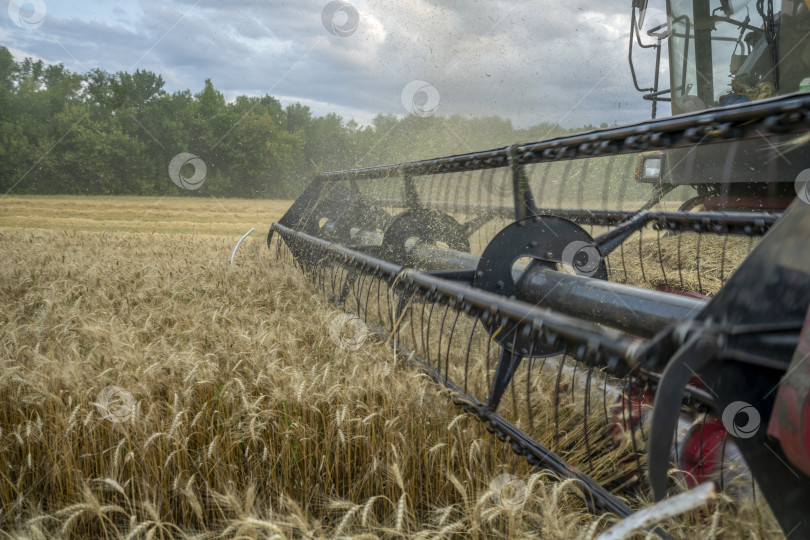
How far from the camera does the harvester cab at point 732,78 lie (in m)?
4.37

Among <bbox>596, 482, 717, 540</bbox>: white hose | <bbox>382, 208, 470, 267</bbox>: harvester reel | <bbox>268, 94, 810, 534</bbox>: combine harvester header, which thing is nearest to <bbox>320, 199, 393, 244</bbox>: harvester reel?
<bbox>268, 94, 810, 534</bbox>: combine harvester header

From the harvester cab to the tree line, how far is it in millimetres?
17534

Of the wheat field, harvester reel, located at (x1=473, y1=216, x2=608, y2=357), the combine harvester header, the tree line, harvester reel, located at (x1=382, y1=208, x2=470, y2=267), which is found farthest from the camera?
the tree line

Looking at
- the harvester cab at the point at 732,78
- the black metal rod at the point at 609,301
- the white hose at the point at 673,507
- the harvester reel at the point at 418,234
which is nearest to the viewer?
the white hose at the point at 673,507

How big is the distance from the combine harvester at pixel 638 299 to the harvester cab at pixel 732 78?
17 mm

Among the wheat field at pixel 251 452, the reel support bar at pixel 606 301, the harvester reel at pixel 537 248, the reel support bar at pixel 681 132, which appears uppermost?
the reel support bar at pixel 681 132

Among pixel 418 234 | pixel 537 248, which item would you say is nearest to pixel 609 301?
pixel 537 248

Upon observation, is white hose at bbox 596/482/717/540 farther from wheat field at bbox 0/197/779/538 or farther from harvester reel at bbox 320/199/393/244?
harvester reel at bbox 320/199/393/244

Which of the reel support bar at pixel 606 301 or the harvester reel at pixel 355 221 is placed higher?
the harvester reel at pixel 355 221

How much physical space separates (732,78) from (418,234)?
3680 millimetres

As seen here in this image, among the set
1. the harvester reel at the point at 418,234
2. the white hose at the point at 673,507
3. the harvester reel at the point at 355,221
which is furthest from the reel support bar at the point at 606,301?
the harvester reel at the point at 355,221

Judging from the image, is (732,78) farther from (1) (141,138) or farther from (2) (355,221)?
(1) (141,138)

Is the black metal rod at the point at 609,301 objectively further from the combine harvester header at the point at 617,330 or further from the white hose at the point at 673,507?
the white hose at the point at 673,507

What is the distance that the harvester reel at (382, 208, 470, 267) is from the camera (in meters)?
3.49
